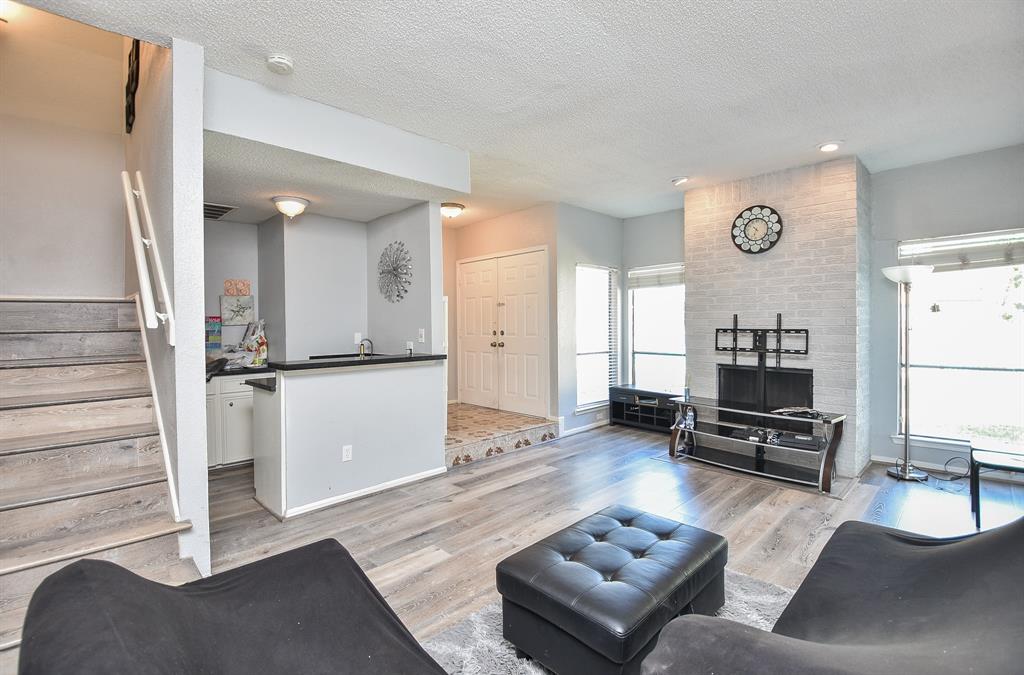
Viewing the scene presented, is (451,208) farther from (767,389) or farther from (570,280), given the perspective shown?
(767,389)

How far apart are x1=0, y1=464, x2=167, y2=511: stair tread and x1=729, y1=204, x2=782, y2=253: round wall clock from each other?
497 centimetres

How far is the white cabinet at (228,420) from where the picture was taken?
4.26 metres

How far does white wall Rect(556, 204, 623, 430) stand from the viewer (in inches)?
218

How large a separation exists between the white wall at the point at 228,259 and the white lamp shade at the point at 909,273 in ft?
Answer: 19.9

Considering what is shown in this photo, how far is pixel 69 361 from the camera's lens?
283 centimetres

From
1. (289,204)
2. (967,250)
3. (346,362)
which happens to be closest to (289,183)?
(289,204)

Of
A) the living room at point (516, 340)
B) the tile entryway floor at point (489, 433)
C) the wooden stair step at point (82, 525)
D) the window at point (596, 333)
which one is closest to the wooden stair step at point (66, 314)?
the living room at point (516, 340)

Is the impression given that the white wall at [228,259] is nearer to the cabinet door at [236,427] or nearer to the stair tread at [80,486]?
the cabinet door at [236,427]

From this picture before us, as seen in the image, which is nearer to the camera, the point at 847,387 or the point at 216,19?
the point at 216,19

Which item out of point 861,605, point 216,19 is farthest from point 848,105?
point 216,19

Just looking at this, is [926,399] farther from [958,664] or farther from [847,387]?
[958,664]

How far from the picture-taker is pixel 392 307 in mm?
4812

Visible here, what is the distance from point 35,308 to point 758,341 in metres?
5.90

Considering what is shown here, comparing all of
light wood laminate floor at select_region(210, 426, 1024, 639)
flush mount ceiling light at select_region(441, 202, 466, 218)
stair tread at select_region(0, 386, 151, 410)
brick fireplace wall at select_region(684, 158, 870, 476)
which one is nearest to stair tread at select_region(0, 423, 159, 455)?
stair tread at select_region(0, 386, 151, 410)
